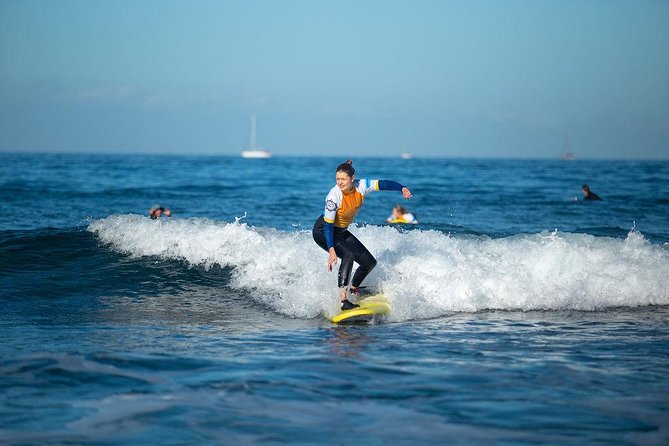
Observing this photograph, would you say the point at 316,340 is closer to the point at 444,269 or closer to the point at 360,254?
the point at 360,254

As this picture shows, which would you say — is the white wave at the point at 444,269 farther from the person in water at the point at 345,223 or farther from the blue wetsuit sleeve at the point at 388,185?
the blue wetsuit sleeve at the point at 388,185

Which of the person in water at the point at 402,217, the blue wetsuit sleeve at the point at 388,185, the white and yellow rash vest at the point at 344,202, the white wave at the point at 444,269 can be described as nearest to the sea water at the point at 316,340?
the white wave at the point at 444,269

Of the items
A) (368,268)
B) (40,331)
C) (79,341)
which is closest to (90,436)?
(79,341)

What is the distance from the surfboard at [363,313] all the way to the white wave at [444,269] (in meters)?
0.24

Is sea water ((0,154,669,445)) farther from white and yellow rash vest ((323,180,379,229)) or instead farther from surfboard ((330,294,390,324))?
white and yellow rash vest ((323,180,379,229))

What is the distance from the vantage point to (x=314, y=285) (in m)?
10.7

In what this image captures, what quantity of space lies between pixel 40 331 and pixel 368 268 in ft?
13.6

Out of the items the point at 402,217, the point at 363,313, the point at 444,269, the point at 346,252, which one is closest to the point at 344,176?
the point at 346,252

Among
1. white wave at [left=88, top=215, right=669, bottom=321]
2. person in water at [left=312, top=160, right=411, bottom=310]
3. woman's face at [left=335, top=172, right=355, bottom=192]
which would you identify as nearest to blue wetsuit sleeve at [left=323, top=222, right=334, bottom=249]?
person in water at [left=312, top=160, right=411, bottom=310]

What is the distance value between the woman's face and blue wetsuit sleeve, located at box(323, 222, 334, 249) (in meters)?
0.48

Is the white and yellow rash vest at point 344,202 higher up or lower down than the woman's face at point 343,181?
lower down

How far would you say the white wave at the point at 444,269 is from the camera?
10648 mm

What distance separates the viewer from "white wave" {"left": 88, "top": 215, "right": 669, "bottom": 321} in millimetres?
10648

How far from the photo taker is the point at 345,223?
9570mm
